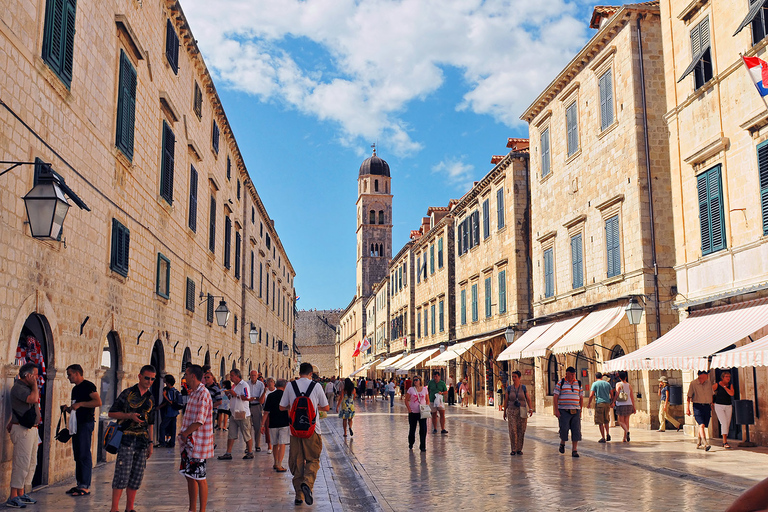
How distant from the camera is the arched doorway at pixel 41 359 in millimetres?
9291

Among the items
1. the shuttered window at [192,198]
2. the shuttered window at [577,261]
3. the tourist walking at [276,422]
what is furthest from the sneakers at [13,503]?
the shuttered window at [577,261]

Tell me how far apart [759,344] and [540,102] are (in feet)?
52.0

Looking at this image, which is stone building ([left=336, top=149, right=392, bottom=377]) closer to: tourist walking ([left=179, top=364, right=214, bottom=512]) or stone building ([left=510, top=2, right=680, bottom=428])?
stone building ([left=510, top=2, right=680, bottom=428])

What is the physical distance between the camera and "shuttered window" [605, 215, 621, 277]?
20.1 metres

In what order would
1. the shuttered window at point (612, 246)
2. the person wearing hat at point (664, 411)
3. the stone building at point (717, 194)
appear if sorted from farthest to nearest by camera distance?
the shuttered window at point (612, 246), the person wearing hat at point (664, 411), the stone building at point (717, 194)

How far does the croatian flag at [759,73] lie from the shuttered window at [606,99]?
845 centimetres

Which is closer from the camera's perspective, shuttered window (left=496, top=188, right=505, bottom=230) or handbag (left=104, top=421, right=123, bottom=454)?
handbag (left=104, top=421, right=123, bottom=454)

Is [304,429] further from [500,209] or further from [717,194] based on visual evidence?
[500,209]

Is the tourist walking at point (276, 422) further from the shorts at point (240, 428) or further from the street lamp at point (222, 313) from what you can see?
the street lamp at point (222, 313)

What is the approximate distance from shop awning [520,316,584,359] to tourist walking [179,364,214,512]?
14.9 metres

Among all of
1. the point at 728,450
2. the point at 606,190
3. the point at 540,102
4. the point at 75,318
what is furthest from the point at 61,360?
the point at 540,102

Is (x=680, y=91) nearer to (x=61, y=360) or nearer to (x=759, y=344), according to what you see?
(x=759, y=344)

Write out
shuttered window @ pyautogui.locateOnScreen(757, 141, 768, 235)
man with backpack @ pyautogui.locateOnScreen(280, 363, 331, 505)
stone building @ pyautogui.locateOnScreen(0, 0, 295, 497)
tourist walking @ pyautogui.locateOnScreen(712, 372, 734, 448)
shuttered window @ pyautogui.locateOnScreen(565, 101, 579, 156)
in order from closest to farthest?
stone building @ pyautogui.locateOnScreen(0, 0, 295, 497) < man with backpack @ pyautogui.locateOnScreen(280, 363, 331, 505) < shuttered window @ pyautogui.locateOnScreen(757, 141, 768, 235) < tourist walking @ pyautogui.locateOnScreen(712, 372, 734, 448) < shuttered window @ pyautogui.locateOnScreen(565, 101, 579, 156)

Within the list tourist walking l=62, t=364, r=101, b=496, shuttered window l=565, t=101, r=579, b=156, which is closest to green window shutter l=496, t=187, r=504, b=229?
shuttered window l=565, t=101, r=579, b=156
